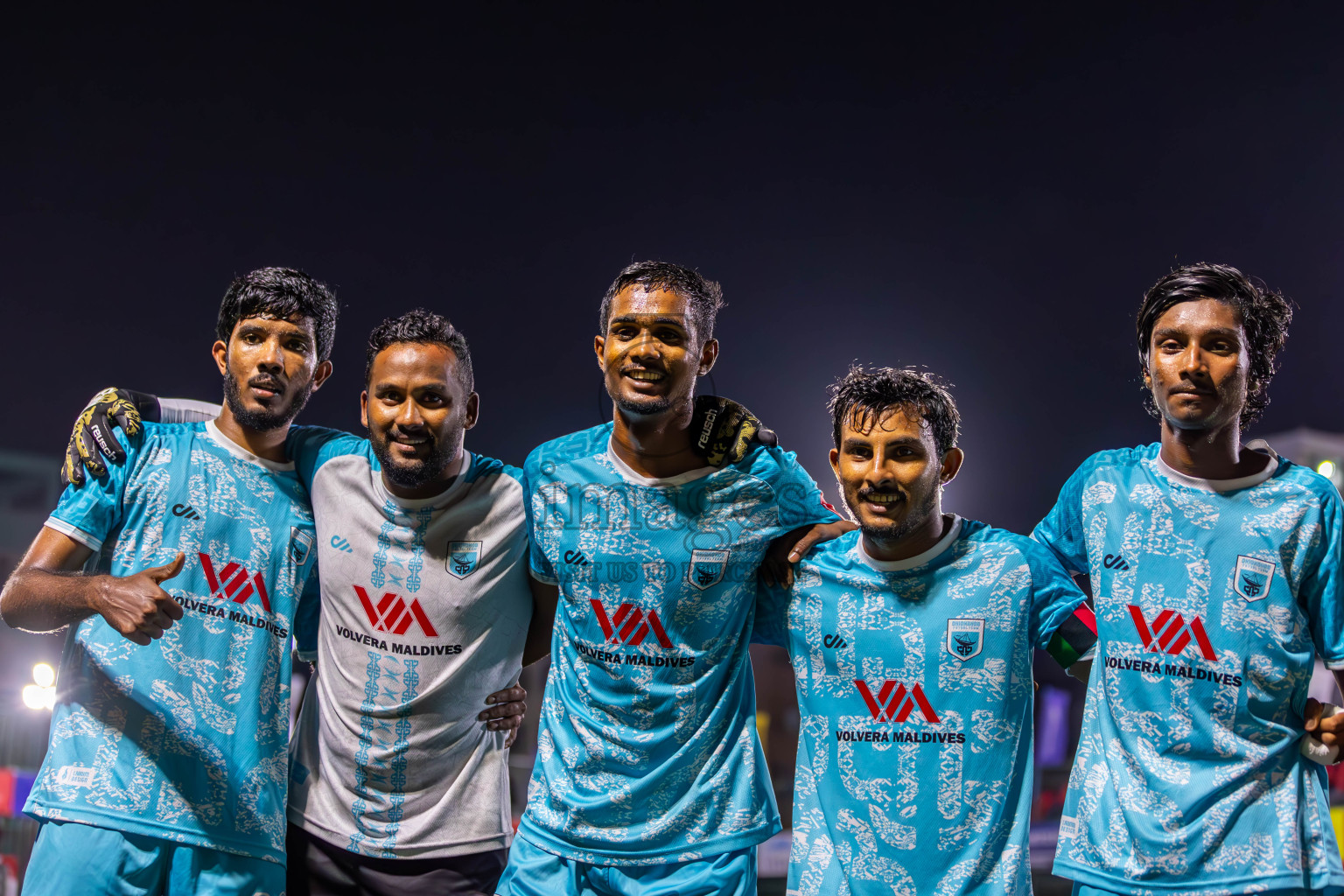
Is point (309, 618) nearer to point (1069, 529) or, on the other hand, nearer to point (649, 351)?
point (649, 351)

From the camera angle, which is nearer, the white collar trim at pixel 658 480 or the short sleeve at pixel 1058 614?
the short sleeve at pixel 1058 614

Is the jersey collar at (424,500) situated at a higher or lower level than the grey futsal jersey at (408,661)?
higher

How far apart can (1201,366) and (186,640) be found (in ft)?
8.00

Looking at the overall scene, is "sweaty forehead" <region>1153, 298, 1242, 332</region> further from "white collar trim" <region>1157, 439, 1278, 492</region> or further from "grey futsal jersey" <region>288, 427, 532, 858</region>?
"grey futsal jersey" <region>288, 427, 532, 858</region>

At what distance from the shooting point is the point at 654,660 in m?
2.35

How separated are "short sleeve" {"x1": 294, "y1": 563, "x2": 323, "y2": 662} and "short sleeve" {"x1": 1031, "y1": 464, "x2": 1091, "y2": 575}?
1.88 metres

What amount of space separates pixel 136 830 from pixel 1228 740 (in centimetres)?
244

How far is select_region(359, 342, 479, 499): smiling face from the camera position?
2.52 meters

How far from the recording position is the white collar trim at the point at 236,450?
2605 millimetres

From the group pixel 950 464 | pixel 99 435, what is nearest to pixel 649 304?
pixel 950 464

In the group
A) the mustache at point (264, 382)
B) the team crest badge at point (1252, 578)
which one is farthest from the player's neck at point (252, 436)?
the team crest badge at point (1252, 578)

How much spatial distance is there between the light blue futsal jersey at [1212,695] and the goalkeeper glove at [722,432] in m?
0.89

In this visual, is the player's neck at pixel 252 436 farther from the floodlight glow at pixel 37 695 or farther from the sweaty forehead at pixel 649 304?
the floodlight glow at pixel 37 695

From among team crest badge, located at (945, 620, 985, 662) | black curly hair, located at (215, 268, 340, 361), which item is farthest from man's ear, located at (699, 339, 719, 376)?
black curly hair, located at (215, 268, 340, 361)
